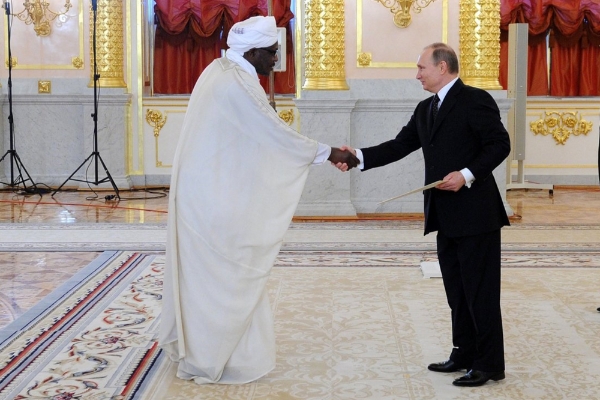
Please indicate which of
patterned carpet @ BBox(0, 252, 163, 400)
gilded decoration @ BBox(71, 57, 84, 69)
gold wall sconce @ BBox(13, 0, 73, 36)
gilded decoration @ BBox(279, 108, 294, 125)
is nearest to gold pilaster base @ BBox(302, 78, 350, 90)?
gilded decoration @ BBox(279, 108, 294, 125)

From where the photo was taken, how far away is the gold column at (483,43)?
9.62m

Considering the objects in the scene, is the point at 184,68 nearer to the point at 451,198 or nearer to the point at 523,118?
the point at 523,118

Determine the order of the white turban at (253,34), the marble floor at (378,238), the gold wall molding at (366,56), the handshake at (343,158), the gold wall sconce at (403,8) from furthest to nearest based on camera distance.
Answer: the gold wall molding at (366,56) < the gold wall sconce at (403,8) < the marble floor at (378,238) < the handshake at (343,158) < the white turban at (253,34)

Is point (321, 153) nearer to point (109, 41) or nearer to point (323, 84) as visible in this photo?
point (323, 84)

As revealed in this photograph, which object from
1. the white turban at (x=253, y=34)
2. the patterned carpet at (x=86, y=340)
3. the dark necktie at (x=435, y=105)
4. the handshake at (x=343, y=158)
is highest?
the white turban at (x=253, y=34)

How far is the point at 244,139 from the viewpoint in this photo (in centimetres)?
415

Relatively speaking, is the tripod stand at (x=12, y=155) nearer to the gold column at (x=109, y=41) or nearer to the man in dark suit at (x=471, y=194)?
the gold column at (x=109, y=41)

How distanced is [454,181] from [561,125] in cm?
940

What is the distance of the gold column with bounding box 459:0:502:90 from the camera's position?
962cm

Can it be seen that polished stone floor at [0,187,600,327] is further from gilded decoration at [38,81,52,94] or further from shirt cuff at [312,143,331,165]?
shirt cuff at [312,143,331,165]

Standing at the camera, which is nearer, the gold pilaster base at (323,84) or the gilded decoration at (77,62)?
the gold pilaster base at (323,84)

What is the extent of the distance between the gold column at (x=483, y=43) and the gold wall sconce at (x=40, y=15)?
549cm

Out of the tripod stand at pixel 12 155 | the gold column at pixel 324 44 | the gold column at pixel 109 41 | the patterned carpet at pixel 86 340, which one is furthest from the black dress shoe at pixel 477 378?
the gold column at pixel 109 41

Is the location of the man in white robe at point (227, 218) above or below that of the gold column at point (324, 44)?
below
